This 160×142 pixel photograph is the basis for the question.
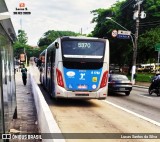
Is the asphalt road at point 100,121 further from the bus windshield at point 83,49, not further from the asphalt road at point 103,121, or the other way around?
the bus windshield at point 83,49

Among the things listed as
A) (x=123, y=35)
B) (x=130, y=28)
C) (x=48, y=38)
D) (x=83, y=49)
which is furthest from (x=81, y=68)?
(x=48, y=38)

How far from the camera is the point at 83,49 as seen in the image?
14.8m

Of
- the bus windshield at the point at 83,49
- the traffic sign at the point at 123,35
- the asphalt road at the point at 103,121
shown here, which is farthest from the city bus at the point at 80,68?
the traffic sign at the point at 123,35

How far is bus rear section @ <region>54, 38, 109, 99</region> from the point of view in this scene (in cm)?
1455

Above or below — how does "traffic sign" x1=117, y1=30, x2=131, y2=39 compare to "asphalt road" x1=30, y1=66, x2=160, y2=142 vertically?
above

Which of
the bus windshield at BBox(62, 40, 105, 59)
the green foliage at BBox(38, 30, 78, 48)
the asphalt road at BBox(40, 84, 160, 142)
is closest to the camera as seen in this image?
the asphalt road at BBox(40, 84, 160, 142)

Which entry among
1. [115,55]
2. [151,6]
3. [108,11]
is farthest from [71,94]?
[108,11]

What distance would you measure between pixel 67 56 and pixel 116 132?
6.23 m

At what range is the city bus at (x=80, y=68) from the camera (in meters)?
14.6

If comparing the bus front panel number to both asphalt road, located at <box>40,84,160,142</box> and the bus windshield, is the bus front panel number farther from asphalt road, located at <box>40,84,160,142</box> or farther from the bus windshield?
asphalt road, located at <box>40,84,160,142</box>

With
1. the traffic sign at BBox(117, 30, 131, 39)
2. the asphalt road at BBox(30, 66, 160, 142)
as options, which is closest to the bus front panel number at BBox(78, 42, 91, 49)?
the asphalt road at BBox(30, 66, 160, 142)

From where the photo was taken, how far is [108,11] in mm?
59938

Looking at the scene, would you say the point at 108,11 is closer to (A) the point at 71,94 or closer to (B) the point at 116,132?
(A) the point at 71,94

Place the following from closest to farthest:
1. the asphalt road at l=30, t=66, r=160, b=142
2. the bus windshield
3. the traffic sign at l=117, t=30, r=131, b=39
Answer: the asphalt road at l=30, t=66, r=160, b=142
the bus windshield
the traffic sign at l=117, t=30, r=131, b=39
